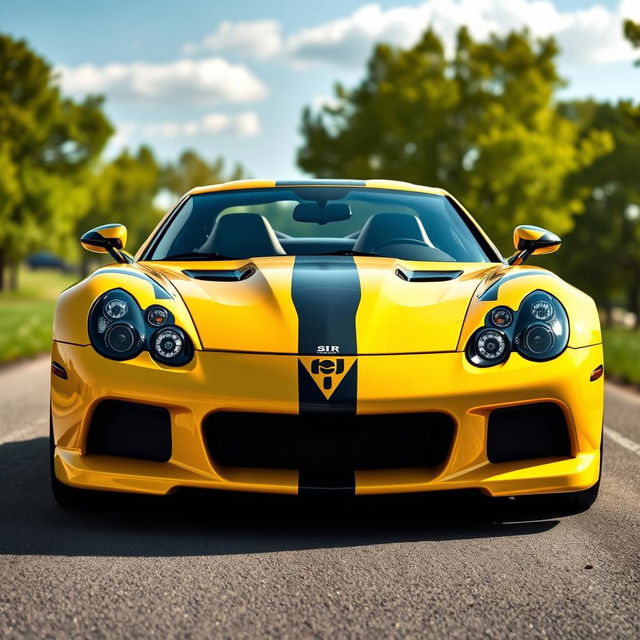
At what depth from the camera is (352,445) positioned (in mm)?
3676

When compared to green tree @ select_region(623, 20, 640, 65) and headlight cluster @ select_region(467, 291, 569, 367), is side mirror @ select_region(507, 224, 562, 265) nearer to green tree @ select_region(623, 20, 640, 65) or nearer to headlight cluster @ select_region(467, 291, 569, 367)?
headlight cluster @ select_region(467, 291, 569, 367)

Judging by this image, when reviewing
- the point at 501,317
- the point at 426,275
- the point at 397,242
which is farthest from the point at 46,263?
the point at 501,317

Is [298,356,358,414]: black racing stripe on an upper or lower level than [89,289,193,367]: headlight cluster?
lower

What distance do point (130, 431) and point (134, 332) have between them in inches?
14.0

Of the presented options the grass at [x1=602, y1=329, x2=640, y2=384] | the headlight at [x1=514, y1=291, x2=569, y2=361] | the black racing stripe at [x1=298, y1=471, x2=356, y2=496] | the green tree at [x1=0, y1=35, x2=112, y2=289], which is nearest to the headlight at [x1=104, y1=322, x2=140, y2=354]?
the black racing stripe at [x1=298, y1=471, x2=356, y2=496]

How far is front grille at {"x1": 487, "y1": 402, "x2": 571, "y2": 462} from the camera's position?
→ 371 cm

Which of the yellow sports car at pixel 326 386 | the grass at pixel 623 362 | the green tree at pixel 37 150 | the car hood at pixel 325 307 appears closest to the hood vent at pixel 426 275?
the car hood at pixel 325 307

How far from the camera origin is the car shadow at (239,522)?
11.7 feet

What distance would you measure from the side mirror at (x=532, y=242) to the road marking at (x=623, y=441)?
4.76 feet

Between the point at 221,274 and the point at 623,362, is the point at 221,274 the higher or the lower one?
→ the higher one

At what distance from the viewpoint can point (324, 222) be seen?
5.64m

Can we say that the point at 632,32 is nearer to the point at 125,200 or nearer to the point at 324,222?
the point at 324,222

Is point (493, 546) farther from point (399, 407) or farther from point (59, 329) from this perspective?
point (59, 329)

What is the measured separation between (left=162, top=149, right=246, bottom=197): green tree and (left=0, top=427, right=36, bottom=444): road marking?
80.7 meters
